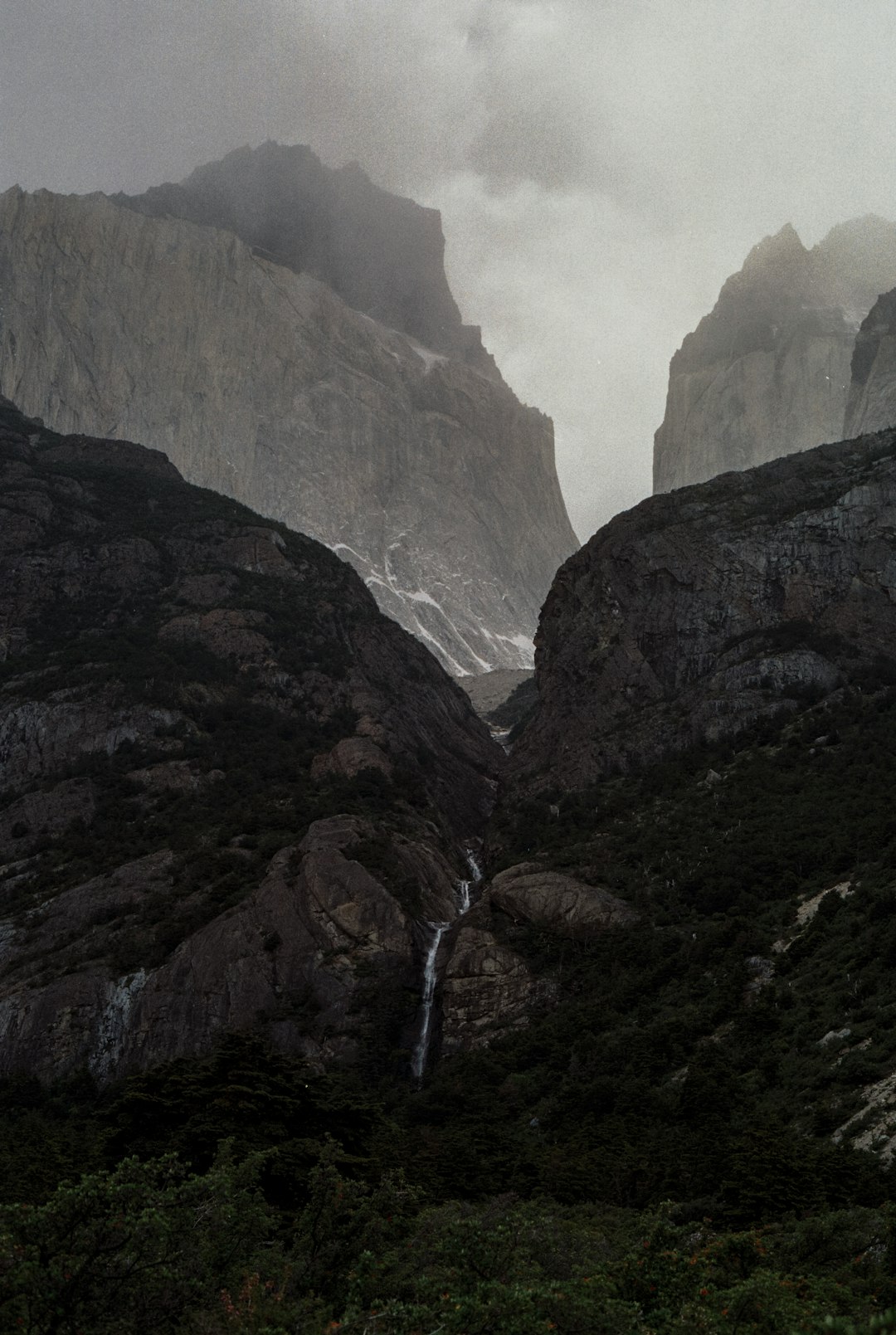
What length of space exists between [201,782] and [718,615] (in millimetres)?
47132

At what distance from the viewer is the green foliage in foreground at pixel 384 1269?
19.3m

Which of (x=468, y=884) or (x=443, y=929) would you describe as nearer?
(x=443, y=929)

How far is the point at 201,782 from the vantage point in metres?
95.2

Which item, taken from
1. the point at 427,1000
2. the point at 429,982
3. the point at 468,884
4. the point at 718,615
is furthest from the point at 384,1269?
the point at 718,615

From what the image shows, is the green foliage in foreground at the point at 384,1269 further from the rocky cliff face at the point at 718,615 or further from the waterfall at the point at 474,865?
the rocky cliff face at the point at 718,615

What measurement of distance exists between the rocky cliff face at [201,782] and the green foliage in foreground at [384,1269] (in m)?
37.7

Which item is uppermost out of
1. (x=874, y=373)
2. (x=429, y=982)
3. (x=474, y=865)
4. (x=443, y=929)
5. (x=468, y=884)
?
(x=874, y=373)

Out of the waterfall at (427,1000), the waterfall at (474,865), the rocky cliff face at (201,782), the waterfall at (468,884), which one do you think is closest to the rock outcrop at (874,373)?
the rocky cliff face at (201,782)

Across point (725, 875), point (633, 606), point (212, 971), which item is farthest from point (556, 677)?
point (212, 971)

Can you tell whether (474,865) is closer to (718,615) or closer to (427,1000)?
(427,1000)

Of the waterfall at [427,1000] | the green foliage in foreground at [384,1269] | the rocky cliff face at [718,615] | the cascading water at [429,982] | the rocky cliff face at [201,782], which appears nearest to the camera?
the green foliage in foreground at [384,1269]

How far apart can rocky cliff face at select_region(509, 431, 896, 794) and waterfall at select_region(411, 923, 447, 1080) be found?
2556 centimetres

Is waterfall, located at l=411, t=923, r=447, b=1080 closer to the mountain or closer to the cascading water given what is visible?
the cascading water

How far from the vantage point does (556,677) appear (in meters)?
114
